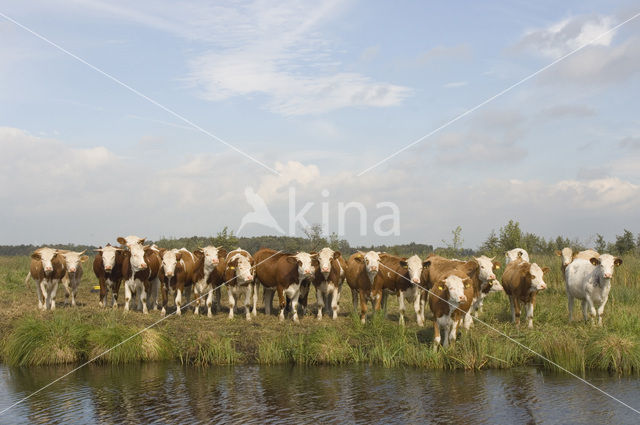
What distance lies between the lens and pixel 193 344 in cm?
1439

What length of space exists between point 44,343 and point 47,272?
18.0 feet

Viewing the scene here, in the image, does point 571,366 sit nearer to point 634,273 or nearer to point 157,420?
point 157,420

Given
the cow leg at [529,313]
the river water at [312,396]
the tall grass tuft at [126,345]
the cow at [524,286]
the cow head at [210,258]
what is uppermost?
the cow head at [210,258]

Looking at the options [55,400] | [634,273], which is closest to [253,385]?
[55,400]

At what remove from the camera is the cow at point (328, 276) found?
17891 mm

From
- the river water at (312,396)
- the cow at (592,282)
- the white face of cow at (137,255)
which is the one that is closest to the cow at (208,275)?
the white face of cow at (137,255)

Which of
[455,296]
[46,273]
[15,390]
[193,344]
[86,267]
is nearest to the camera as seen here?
[15,390]

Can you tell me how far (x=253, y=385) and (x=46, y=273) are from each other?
10.6 m

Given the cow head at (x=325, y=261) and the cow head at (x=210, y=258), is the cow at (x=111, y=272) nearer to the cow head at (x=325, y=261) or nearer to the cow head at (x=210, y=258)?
the cow head at (x=210, y=258)

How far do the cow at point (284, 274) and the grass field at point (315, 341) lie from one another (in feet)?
3.45

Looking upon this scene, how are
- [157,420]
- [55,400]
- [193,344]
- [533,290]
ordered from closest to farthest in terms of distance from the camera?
[157,420] < [55,400] < [193,344] < [533,290]

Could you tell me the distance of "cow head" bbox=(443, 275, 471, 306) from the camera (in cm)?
1316

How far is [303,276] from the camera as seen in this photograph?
1800cm

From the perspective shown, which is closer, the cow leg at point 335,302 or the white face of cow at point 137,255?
the cow leg at point 335,302
